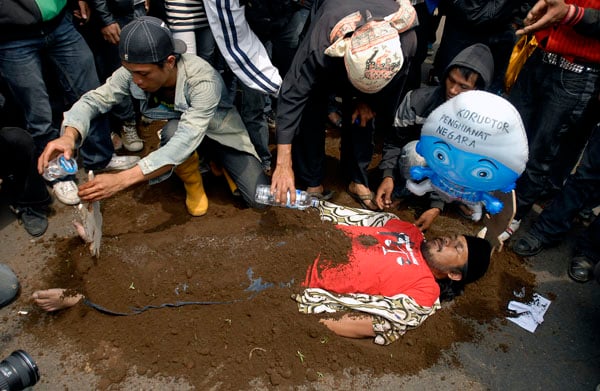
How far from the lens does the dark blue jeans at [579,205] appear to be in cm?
316

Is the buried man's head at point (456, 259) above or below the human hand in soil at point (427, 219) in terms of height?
above

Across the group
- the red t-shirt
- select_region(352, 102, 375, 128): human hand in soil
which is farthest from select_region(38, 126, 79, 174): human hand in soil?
select_region(352, 102, 375, 128): human hand in soil

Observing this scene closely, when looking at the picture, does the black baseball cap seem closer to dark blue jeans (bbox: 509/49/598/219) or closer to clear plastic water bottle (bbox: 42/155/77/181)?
clear plastic water bottle (bbox: 42/155/77/181)

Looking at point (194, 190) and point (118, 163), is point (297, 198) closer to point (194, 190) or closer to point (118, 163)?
point (194, 190)

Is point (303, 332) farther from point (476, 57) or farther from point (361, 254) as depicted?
point (476, 57)

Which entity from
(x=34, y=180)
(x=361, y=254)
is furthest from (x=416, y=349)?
(x=34, y=180)

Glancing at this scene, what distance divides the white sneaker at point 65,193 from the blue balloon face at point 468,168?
285 centimetres

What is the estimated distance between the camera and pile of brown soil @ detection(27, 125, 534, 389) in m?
2.61

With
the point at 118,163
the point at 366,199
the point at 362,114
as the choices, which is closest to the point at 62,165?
the point at 118,163

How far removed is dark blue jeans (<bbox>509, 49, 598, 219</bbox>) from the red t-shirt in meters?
1.29

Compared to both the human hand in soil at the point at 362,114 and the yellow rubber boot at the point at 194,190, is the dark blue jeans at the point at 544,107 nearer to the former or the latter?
the human hand in soil at the point at 362,114

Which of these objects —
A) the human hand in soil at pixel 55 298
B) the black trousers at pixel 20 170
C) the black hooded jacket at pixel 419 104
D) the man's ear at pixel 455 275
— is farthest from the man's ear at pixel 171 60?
the man's ear at pixel 455 275

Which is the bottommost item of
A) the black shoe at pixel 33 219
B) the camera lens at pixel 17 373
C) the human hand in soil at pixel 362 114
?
the black shoe at pixel 33 219

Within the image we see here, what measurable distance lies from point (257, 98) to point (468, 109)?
1889 mm
